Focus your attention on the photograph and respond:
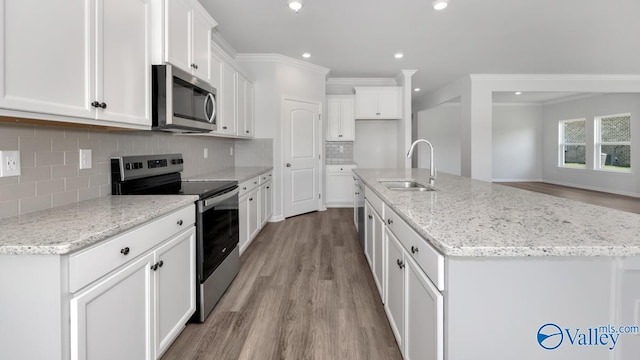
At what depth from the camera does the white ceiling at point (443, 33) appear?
344cm

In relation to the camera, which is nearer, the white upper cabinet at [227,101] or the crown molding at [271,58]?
the white upper cabinet at [227,101]

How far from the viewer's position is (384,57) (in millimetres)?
5164

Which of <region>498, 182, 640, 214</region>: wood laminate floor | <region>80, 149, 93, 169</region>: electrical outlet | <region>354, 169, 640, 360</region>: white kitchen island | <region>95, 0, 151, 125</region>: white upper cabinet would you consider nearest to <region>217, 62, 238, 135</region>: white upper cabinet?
<region>95, 0, 151, 125</region>: white upper cabinet

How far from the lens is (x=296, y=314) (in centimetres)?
224

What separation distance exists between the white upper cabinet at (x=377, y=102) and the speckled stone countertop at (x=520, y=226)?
463cm

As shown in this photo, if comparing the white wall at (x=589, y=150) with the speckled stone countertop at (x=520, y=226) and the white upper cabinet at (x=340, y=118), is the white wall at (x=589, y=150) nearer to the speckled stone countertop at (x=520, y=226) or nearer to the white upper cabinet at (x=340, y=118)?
the white upper cabinet at (x=340, y=118)

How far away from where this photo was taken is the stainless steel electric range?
2.09m

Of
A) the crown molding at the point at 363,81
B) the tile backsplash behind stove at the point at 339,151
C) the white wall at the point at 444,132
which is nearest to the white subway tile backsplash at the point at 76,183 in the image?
the tile backsplash behind stove at the point at 339,151

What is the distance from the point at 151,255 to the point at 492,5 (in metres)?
3.82

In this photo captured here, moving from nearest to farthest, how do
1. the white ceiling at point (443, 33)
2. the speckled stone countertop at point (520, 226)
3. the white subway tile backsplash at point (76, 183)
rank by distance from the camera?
the speckled stone countertop at point (520, 226) → the white subway tile backsplash at point (76, 183) → the white ceiling at point (443, 33)

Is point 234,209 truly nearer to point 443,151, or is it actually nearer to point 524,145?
point 443,151

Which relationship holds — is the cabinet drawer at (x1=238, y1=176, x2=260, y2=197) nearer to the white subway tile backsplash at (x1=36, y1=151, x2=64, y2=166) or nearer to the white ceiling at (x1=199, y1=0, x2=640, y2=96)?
the white subway tile backsplash at (x1=36, y1=151, x2=64, y2=166)

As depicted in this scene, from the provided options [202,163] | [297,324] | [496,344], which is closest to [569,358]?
[496,344]

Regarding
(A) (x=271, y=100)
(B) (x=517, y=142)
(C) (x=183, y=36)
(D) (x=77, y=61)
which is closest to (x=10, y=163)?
(D) (x=77, y=61)
